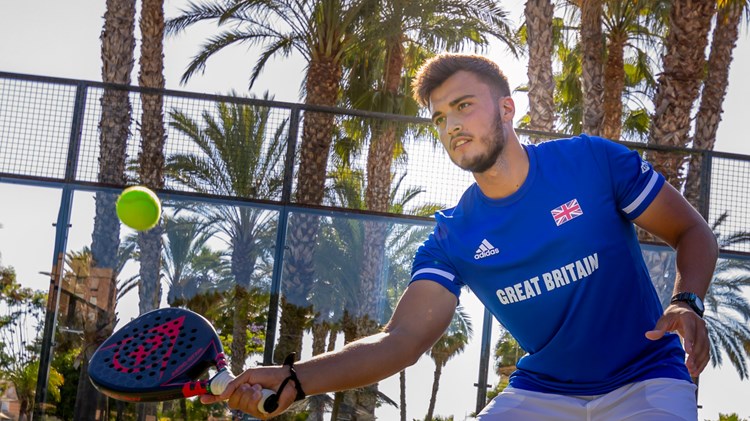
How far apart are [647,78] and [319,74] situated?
10071 millimetres

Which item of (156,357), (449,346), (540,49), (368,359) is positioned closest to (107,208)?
(449,346)

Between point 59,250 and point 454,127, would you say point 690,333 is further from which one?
point 59,250

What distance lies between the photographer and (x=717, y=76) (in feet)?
49.5

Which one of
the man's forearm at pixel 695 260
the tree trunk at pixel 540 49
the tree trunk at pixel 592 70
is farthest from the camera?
the tree trunk at pixel 592 70

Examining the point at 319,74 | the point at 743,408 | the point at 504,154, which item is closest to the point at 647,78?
the point at 319,74

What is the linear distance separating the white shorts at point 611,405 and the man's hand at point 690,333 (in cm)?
30

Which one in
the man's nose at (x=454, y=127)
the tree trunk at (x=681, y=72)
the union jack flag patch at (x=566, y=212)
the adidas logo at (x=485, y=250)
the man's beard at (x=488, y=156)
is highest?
the tree trunk at (x=681, y=72)

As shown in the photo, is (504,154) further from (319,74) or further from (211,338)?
(319,74)

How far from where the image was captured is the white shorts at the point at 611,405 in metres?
3.29

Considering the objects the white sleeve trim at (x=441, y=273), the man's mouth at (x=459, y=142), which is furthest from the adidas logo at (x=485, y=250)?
the man's mouth at (x=459, y=142)

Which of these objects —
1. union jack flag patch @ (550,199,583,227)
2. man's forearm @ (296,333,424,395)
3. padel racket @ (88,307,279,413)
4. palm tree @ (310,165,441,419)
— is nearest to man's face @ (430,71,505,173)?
union jack flag patch @ (550,199,583,227)

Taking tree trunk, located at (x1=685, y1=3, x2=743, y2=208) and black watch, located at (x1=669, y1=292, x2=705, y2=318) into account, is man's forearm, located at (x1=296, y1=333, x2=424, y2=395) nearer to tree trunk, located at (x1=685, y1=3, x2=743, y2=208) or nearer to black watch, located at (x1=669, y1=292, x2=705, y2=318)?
black watch, located at (x1=669, y1=292, x2=705, y2=318)

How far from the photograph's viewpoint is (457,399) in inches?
322

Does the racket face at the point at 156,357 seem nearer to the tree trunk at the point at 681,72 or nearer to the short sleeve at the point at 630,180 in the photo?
the short sleeve at the point at 630,180
